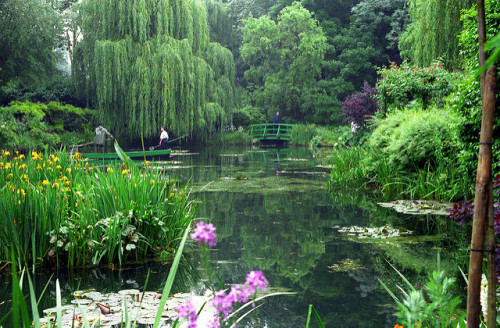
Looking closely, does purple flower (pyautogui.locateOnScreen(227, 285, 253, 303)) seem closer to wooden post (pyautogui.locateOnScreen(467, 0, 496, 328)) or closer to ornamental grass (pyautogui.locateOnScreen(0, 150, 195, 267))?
wooden post (pyautogui.locateOnScreen(467, 0, 496, 328))

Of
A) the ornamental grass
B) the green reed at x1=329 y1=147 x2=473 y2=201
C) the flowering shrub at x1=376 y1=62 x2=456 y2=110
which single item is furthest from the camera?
the flowering shrub at x1=376 y1=62 x2=456 y2=110

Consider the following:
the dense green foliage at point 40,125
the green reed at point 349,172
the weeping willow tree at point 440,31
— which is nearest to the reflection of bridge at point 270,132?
the dense green foliage at point 40,125

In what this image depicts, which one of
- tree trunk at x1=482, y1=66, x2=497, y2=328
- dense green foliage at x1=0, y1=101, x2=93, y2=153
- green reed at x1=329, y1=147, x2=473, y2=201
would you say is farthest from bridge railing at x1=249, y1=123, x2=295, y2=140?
tree trunk at x1=482, y1=66, x2=497, y2=328

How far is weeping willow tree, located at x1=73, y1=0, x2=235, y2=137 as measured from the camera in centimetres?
1773

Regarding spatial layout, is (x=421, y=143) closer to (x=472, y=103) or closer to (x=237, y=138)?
(x=472, y=103)

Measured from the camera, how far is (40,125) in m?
18.7

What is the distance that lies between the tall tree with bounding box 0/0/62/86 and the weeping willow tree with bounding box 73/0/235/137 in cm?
203

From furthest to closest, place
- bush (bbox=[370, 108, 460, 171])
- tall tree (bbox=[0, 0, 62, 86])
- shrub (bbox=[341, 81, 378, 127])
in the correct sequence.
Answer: tall tree (bbox=[0, 0, 62, 86])
shrub (bbox=[341, 81, 378, 127])
bush (bbox=[370, 108, 460, 171])

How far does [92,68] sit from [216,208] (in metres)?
14.5

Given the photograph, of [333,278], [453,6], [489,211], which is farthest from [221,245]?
[453,6]

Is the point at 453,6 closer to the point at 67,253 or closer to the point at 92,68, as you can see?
the point at 67,253

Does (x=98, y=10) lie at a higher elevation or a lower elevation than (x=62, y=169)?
higher

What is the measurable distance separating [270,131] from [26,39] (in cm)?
1385

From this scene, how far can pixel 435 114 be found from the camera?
8.12 m
